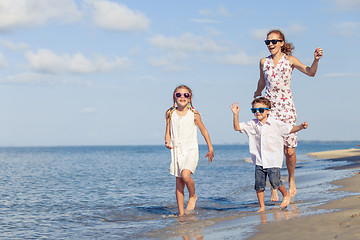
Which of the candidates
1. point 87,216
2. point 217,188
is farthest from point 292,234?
point 217,188

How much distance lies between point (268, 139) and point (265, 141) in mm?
55

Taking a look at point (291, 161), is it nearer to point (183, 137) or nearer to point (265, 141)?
point (265, 141)

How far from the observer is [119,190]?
511 inches

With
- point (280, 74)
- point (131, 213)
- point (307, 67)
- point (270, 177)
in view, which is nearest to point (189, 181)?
point (270, 177)

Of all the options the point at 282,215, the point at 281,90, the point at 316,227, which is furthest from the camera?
the point at 281,90

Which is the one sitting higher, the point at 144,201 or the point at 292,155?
the point at 292,155

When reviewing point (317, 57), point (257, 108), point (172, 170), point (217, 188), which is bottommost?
point (217, 188)

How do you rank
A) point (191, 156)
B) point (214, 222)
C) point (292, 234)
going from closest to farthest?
point (292, 234), point (214, 222), point (191, 156)

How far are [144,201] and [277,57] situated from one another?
4.91m

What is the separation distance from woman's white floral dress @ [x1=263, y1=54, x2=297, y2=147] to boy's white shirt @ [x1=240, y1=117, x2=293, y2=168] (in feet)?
1.59

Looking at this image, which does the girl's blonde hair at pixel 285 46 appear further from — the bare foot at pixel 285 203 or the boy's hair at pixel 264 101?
the bare foot at pixel 285 203

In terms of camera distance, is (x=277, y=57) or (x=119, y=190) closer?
(x=277, y=57)

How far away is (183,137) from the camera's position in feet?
23.8

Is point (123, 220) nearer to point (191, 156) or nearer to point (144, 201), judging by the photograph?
point (191, 156)
